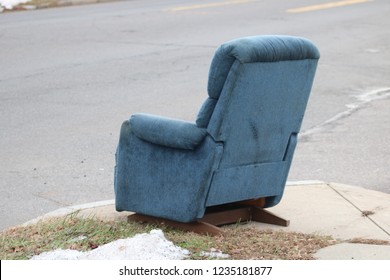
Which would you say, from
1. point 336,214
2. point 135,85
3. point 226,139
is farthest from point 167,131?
point 135,85

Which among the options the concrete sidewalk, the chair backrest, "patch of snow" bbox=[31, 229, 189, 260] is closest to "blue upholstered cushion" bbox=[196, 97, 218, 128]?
the chair backrest

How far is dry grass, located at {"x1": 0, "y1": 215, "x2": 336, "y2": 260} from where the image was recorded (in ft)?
19.6

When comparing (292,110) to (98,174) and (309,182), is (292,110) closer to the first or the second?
(309,182)

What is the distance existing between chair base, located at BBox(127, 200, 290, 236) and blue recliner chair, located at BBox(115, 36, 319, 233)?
2.0 inches

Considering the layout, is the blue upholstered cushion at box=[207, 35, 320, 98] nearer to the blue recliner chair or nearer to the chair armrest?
the blue recliner chair

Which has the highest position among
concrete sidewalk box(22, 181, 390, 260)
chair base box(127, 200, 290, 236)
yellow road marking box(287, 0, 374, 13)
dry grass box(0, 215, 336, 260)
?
dry grass box(0, 215, 336, 260)

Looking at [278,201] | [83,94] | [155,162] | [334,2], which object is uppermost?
[155,162]

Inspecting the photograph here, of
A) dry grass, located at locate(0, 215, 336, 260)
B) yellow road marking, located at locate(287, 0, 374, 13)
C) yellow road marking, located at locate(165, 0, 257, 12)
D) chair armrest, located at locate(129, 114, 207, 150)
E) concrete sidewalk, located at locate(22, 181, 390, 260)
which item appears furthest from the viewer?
yellow road marking, located at locate(287, 0, 374, 13)

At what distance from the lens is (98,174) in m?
8.91

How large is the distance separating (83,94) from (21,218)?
5.57 metres

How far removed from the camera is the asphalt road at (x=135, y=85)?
902cm

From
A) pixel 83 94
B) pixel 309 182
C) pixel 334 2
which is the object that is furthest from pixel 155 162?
pixel 334 2

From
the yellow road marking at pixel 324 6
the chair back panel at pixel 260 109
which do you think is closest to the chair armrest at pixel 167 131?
the chair back panel at pixel 260 109

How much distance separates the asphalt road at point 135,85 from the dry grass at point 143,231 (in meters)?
0.97
